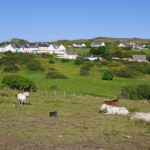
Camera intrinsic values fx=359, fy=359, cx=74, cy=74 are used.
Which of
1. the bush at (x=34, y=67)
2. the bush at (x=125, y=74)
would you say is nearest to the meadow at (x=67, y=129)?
the bush at (x=125, y=74)

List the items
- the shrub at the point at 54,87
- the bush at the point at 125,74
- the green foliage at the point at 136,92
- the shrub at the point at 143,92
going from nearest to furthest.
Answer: the green foliage at the point at 136,92, the shrub at the point at 143,92, the shrub at the point at 54,87, the bush at the point at 125,74

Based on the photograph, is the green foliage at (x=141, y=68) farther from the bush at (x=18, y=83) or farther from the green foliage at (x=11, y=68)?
the bush at (x=18, y=83)

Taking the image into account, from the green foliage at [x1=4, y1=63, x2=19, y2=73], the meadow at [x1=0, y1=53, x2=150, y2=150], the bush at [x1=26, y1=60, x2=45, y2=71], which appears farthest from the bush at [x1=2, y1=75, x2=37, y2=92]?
the bush at [x1=26, y1=60, x2=45, y2=71]

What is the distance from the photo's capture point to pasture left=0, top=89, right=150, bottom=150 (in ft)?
44.0

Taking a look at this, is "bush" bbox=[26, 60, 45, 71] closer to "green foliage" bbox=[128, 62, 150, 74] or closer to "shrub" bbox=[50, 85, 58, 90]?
"shrub" bbox=[50, 85, 58, 90]

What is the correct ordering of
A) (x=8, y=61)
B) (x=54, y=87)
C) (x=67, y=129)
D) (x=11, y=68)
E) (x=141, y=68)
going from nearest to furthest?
(x=67, y=129) < (x=54, y=87) < (x=11, y=68) < (x=8, y=61) < (x=141, y=68)

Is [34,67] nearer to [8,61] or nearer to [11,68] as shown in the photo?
[11,68]

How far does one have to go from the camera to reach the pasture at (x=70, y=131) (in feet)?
44.0

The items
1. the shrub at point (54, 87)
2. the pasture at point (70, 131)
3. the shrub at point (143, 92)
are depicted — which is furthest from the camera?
the shrub at point (54, 87)

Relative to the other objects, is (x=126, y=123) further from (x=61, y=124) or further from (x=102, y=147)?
(x=102, y=147)

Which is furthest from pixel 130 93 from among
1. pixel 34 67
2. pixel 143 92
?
pixel 34 67

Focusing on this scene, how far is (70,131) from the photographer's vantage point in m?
15.7

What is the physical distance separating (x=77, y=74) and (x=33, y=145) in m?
71.8

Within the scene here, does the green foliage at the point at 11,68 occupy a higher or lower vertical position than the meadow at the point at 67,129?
lower
